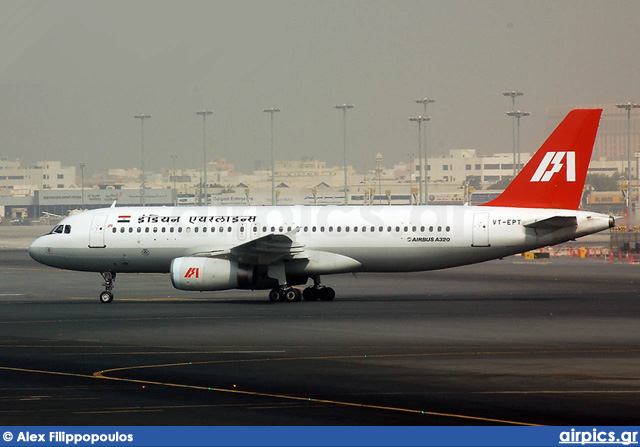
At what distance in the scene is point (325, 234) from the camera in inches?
1720

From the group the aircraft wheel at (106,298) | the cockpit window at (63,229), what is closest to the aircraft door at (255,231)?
the aircraft wheel at (106,298)

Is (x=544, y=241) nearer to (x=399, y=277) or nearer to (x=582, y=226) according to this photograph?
(x=582, y=226)

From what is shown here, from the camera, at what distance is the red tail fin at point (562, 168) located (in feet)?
141

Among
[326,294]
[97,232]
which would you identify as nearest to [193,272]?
[326,294]

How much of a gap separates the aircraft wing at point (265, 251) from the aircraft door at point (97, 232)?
5.31 metres

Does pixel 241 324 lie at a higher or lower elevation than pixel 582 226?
lower

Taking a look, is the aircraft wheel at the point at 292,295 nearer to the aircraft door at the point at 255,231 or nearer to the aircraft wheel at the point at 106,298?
the aircraft door at the point at 255,231

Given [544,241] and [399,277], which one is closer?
[544,241]

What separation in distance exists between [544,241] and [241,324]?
14.1m

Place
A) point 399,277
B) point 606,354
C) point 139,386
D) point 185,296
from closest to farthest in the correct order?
point 139,386 < point 606,354 < point 185,296 < point 399,277

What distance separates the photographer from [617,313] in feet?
117

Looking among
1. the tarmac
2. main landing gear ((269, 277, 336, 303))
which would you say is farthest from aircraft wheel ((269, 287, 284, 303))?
the tarmac

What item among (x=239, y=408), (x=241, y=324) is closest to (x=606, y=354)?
(x=239, y=408)

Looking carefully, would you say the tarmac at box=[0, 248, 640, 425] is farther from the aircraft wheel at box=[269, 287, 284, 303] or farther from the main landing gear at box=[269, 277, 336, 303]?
the main landing gear at box=[269, 277, 336, 303]
